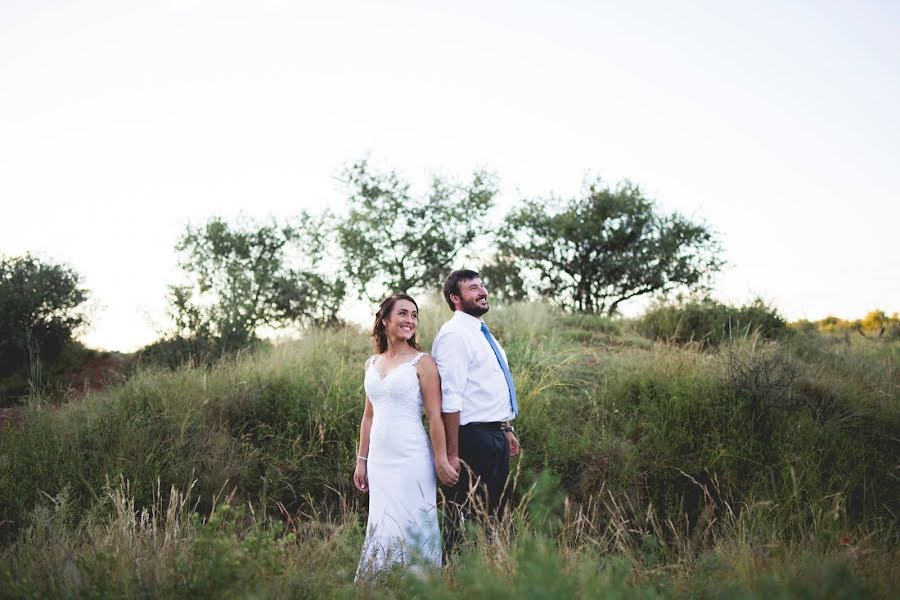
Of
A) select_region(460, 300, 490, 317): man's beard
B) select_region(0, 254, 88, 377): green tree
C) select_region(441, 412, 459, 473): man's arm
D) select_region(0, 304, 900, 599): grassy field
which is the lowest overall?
select_region(0, 304, 900, 599): grassy field

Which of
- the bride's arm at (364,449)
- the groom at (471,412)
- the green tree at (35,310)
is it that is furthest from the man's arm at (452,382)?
the green tree at (35,310)

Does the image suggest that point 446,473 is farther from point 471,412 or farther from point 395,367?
point 395,367

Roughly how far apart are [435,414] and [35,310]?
18.5m

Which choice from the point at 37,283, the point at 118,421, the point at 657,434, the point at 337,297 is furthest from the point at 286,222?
the point at 657,434

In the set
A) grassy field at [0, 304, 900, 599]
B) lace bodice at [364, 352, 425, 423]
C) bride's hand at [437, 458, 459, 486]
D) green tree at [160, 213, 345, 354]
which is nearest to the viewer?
grassy field at [0, 304, 900, 599]

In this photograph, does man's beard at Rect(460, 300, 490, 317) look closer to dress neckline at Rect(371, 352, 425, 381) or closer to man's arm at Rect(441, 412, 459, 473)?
dress neckline at Rect(371, 352, 425, 381)

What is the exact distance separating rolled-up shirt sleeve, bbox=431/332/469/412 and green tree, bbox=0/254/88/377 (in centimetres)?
1676

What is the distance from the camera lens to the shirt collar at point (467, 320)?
4832 millimetres

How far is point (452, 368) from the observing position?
4.59m

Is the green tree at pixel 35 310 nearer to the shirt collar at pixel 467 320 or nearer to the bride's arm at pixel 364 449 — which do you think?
the bride's arm at pixel 364 449

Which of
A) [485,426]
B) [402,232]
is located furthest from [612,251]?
[485,426]

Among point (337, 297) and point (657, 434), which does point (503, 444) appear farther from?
point (337, 297)

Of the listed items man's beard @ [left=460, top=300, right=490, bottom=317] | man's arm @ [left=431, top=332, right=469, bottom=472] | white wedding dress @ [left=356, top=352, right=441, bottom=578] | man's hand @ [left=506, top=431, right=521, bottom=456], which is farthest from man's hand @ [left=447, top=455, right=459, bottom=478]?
man's beard @ [left=460, top=300, right=490, bottom=317]

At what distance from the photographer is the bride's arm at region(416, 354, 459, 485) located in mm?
4523
